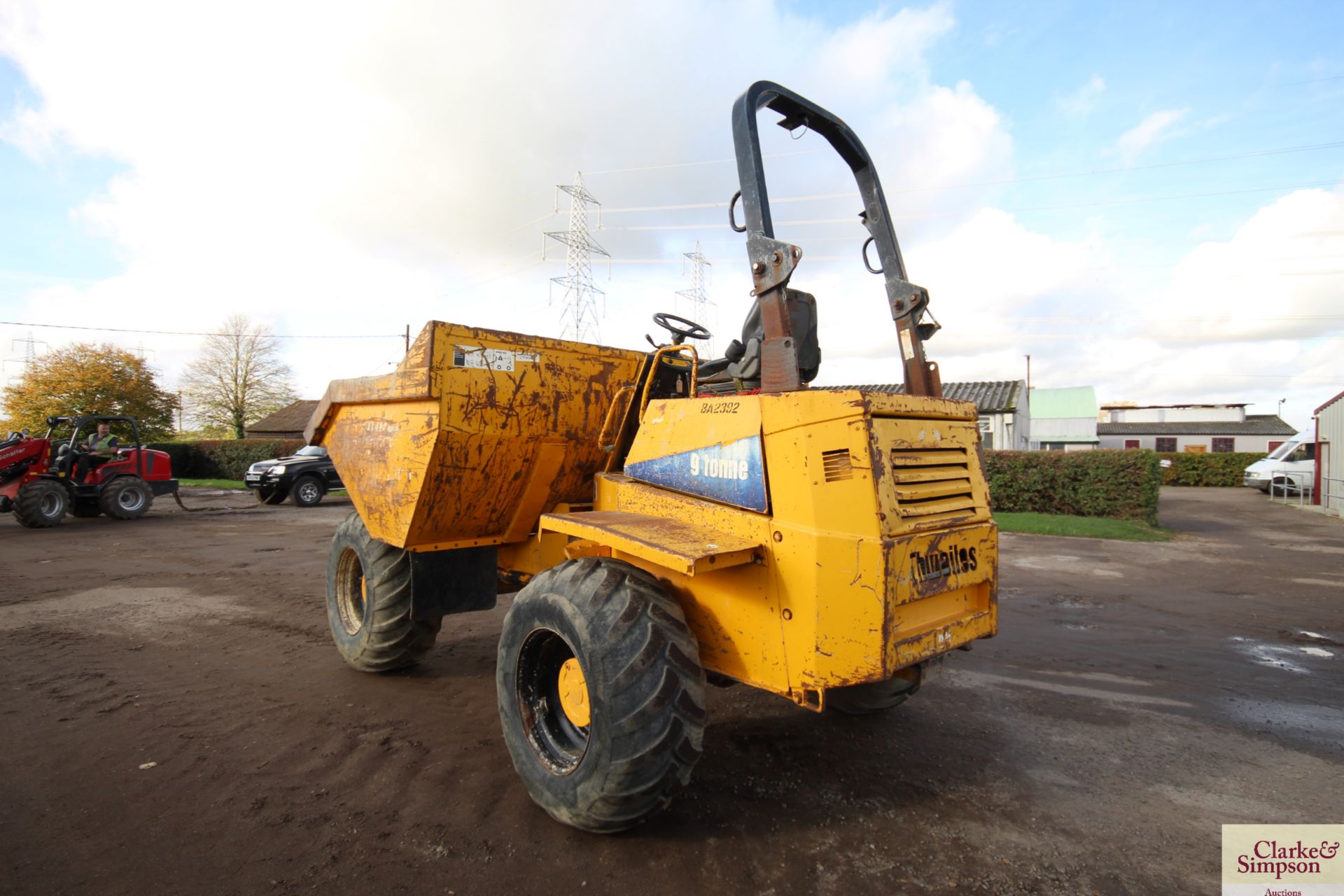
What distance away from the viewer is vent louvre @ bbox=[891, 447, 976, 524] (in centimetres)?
279

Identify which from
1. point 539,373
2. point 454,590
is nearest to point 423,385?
point 539,373

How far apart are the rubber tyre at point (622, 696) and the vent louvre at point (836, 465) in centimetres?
85

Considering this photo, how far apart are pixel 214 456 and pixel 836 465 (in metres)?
33.9

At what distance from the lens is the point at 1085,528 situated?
1304cm

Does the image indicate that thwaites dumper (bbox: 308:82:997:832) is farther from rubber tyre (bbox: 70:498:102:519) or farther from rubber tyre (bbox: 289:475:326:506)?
rubber tyre (bbox: 289:475:326:506)

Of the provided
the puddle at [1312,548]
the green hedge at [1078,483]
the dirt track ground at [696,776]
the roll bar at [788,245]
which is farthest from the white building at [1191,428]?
the roll bar at [788,245]

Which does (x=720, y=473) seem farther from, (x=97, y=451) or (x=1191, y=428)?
(x=1191, y=428)

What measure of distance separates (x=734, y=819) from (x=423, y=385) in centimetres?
261

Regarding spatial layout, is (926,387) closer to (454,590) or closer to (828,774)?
(828,774)

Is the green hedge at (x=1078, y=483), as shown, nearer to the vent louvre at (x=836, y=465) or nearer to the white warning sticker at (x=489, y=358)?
the white warning sticker at (x=489, y=358)

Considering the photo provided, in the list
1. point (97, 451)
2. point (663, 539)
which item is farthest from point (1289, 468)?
point (97, 451)

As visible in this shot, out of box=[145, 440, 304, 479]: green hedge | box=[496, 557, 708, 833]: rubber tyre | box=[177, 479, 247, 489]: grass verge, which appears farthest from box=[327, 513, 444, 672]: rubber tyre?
box=[145, 440, 304, 479]: green hedge

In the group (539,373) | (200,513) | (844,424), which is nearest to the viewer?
(844,424)

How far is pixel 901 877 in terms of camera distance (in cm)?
264
